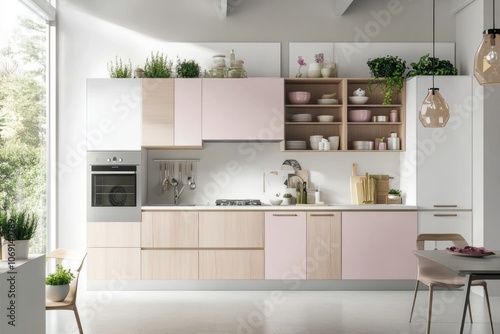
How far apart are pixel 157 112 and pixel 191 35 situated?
1054mm

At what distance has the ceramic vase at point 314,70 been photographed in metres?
6.57

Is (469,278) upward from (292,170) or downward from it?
downward

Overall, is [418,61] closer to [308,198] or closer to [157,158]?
[308,198]

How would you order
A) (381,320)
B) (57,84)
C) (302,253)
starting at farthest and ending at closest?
(57,84) → (302,253) → (381,320)

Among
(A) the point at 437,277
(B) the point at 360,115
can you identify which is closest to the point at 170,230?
(B) the point at 360,115

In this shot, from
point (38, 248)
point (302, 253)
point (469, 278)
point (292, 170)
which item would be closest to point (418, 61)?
point (292, 170)

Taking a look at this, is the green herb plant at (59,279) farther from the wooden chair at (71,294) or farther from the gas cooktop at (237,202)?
the gas cooktop at (237,202)

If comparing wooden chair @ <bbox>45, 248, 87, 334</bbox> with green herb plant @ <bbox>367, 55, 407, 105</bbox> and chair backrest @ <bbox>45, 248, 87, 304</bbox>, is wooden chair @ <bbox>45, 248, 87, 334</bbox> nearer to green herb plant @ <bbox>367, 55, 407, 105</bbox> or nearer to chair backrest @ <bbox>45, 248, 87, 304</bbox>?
chair backrest @ <bbox>45, 248, 87, 304</bbox>

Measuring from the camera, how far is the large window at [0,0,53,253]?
17.1 ft

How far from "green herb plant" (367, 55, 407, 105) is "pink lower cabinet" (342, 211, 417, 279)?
1.28 metres

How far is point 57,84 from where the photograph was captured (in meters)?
6.61

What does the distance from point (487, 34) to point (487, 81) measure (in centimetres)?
26

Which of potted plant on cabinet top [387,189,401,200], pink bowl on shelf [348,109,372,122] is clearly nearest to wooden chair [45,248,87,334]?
pink bowl on shelf [348,109,372,122]

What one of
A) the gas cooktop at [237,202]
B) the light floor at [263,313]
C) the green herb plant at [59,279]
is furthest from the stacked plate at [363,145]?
the green herb plant at [59,279]
